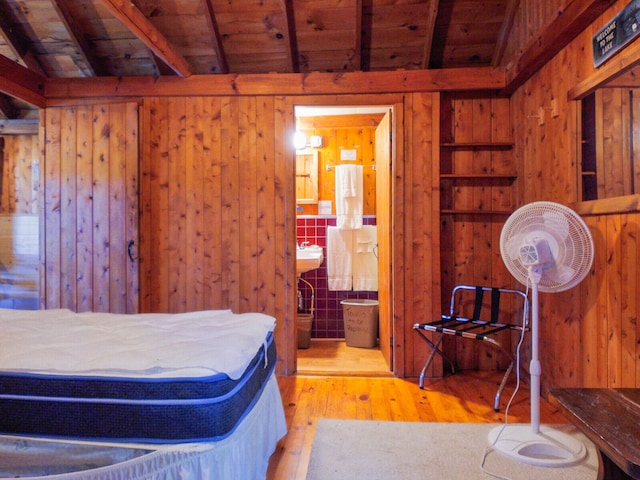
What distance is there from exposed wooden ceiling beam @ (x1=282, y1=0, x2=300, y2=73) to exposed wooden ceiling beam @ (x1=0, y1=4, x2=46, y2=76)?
2.10 m

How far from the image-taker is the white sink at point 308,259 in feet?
12.1

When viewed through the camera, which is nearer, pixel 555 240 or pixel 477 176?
pixel 555 240

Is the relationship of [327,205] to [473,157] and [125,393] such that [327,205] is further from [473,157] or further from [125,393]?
[125,393]

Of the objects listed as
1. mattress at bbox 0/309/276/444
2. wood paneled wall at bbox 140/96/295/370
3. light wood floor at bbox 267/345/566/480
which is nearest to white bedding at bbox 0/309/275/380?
mattress at bbox 0/309/276/444

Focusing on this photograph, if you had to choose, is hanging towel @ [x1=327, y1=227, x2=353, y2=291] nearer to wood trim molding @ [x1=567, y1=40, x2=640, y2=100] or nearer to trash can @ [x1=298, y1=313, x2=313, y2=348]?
trash can @ [x1=298, y1=313, x2=313, y2=348]

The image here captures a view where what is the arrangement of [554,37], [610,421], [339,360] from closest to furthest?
[610,421], [554,37], [339,360]

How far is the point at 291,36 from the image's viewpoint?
9.82ft

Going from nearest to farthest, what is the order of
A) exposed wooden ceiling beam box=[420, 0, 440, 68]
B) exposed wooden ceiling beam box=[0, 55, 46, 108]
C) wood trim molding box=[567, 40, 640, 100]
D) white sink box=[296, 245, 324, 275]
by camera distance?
wood trim molding box=[567, 40, 640, 100] < exposed wooden ceiling beam box=[420, 0, 440, 68] < exposed wooden ceiling beam box=[0, 55, 46, 108] < white sink box=[296, 245, 324, 275]

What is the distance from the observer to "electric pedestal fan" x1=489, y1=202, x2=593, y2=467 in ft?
6.02

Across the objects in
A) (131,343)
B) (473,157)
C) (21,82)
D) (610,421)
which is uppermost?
(21,82)

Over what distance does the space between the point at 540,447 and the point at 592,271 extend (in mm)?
961

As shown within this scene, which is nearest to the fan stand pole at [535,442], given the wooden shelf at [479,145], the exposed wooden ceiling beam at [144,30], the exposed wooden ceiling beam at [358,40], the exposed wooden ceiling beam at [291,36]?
the wooden shelf at [479,145]

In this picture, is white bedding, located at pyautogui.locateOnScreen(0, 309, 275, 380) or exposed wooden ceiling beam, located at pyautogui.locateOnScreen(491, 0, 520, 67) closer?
white bedding, located at pyautogui.locateOnScreen(0, 309, 275, 380)

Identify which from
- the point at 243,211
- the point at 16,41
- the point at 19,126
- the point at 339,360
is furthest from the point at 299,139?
the point at 19,126
